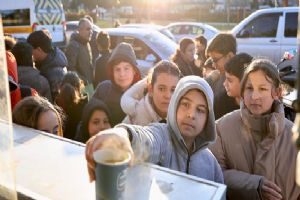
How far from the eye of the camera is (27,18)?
14.0 meters

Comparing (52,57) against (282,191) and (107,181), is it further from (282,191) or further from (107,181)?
(107,181)

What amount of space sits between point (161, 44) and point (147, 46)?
0.29 meters

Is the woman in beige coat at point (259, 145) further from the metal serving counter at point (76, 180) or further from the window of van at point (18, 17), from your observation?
the window of van at point (18, 17)

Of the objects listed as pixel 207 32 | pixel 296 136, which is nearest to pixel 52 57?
pixel 296 136

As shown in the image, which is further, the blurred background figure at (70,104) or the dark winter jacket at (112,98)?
the blurred background figure at (70,104)

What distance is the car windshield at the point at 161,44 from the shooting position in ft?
24.1

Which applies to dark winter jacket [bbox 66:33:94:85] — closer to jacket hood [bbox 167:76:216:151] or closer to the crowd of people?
the crowd of people

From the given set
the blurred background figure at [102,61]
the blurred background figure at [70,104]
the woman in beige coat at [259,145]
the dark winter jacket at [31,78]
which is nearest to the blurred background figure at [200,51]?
the blurred background figure at [102,61]

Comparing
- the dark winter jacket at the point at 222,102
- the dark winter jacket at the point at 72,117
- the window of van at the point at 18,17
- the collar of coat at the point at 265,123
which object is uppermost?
the window of van at the point at 18,17

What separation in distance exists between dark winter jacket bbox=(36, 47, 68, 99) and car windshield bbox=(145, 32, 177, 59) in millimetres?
2751

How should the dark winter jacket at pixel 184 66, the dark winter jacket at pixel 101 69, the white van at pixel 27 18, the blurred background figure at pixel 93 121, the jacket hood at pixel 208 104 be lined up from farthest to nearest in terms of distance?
1. the white van at pixel 27 18
2. the dark winter jacket at pixel 101 69
3. the dark winter jacket at pixel 184 66
4. the blurred background figure at pixel 93 121
5. the jacket hood at pixel 208 104

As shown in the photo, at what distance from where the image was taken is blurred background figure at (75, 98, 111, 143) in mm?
3301

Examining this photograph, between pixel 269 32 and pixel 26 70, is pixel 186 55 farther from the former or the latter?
pixel 269 32

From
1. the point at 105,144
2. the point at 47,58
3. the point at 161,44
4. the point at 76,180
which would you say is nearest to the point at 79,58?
the point at 161,44
